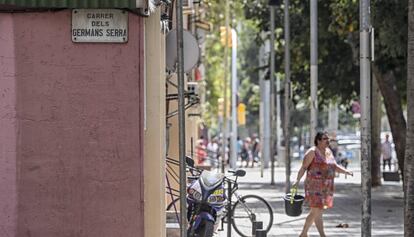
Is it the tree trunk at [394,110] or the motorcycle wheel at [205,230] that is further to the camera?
the tree trunk at [394,110]

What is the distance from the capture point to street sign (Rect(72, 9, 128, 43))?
10.4m

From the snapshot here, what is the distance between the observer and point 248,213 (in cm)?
1545

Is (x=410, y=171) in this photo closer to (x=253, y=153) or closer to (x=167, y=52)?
(x=167, y=52)

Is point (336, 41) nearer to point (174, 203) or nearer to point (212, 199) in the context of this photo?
point (174, 203)

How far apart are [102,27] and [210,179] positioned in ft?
10.5

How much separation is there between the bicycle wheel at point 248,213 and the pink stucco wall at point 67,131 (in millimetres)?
5189

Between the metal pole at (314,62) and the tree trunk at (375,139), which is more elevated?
the metal pole at (314,62)

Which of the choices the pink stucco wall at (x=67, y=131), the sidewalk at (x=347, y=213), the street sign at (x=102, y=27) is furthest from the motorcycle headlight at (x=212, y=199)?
the sidewalk at (x=347, y=213)

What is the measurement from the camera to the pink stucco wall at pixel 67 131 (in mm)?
10289

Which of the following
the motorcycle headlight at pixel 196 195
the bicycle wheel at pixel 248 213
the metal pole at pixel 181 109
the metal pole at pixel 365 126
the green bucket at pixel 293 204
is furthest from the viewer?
the bicycle wheel at pixel 248 213

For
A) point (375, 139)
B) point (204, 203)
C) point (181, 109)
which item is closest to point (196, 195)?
point (204, 203)

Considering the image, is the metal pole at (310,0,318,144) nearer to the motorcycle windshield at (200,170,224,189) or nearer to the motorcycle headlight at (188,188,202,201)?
the motorcycle windshield at (200,170,224,189)

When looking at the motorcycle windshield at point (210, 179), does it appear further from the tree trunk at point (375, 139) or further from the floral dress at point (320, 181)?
the tree trunk at point (375, 139)

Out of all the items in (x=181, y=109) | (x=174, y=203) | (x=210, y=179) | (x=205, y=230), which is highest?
(x=181, y=109)
